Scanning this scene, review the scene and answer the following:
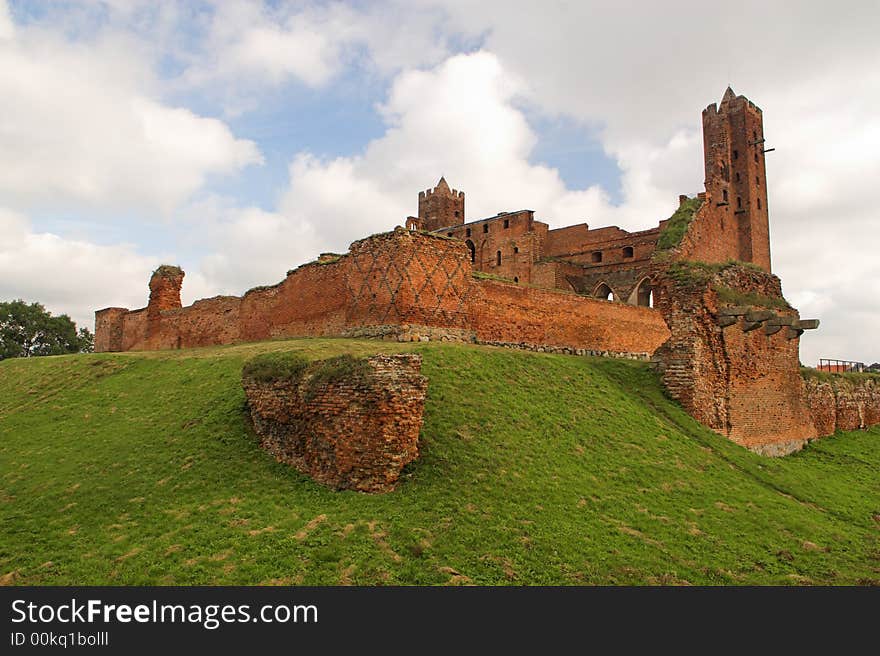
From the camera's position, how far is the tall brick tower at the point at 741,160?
48.3 metres

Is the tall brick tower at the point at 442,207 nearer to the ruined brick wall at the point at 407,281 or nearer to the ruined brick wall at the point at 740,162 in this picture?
the ruined brick wall at the point at 740,162

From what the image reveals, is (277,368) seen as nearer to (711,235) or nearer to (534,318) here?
(534,318)

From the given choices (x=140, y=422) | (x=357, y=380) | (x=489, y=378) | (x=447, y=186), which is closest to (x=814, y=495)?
(x=489, y=378)

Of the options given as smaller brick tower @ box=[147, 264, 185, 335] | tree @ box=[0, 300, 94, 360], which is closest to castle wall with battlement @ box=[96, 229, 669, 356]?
smaller brick tower @ box=[147, 264, 185, 335]

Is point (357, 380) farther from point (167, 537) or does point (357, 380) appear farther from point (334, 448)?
point (167, 537)

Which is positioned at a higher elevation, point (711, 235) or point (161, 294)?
point (711, 235)

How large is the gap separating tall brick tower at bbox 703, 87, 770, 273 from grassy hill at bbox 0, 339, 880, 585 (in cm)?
3545

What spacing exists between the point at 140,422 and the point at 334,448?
6.26 metres

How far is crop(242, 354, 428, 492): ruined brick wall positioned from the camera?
417 inches

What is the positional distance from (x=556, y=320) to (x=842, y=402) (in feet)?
37.0

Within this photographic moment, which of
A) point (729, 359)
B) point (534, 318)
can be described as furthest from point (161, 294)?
point (729, 359)

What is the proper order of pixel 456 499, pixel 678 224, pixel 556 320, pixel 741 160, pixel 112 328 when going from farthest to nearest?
1. pixel 741 160
2. pixel 678 224
3. pixel 112 328
4. pixel 556 320
5. pixel 456 499

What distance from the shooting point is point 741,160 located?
161ft

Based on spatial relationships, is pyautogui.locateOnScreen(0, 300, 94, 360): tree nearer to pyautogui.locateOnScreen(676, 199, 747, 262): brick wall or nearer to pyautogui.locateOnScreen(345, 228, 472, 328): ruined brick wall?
pyautogui.locateOnScreen(345, 228, 472, 328): ruined brick wall
